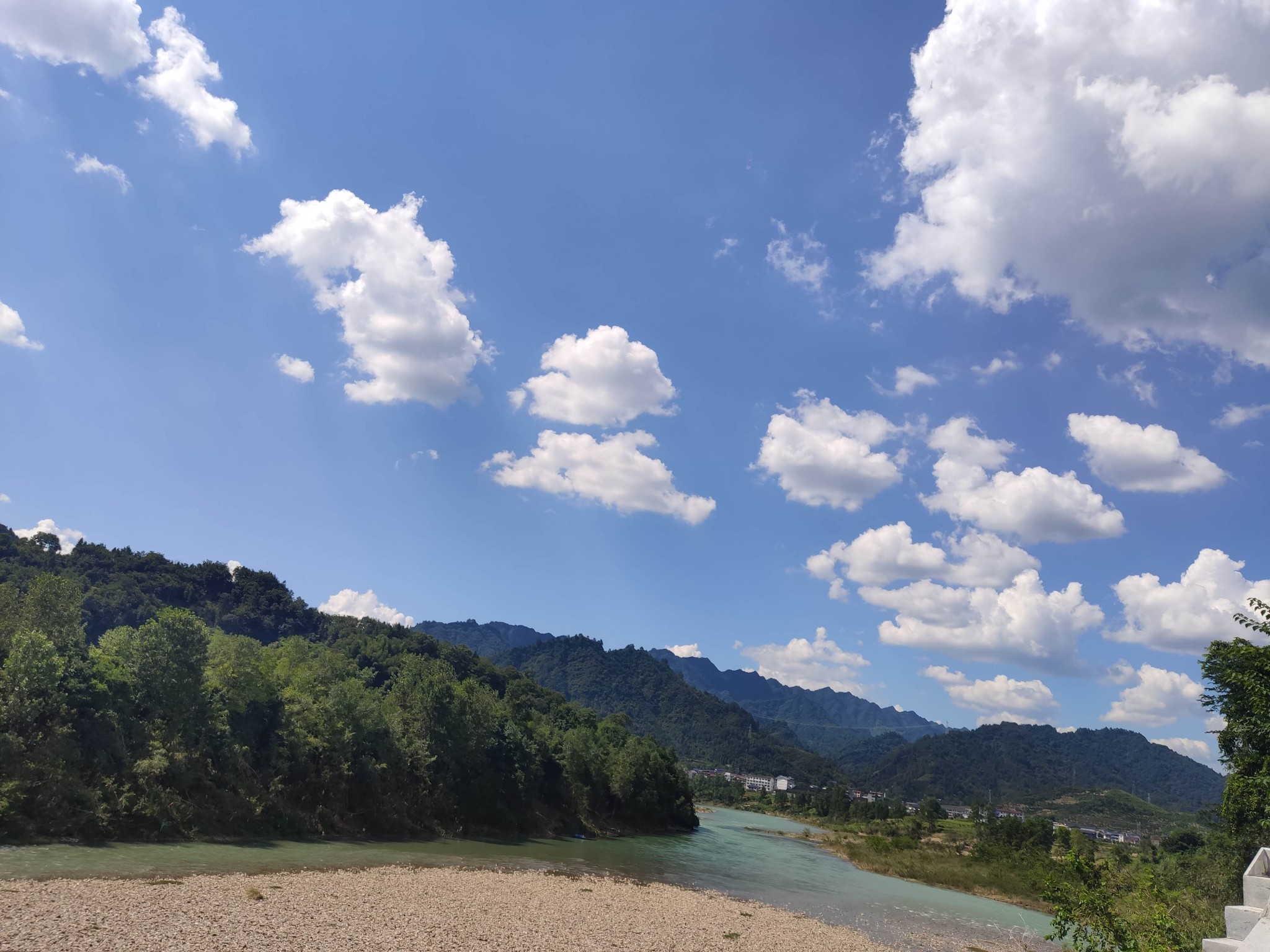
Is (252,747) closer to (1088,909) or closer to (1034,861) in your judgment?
(1088,909)

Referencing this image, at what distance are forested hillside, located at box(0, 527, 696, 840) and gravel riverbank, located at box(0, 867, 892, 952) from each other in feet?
41.6

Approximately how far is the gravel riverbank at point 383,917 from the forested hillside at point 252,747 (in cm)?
1267

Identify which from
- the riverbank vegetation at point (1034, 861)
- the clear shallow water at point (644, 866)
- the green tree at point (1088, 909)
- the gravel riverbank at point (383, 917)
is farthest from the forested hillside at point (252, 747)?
the green tree at point (1088, 909)

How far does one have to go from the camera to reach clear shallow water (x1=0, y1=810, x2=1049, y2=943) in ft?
107

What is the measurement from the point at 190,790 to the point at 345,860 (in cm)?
1126

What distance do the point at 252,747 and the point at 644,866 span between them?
99.0 ft

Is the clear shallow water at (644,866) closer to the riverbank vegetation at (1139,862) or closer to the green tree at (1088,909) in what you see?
the riverbank vegetation at (1139,862)

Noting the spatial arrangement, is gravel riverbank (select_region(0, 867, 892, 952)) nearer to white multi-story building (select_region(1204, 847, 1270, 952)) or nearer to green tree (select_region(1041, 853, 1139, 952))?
green tree (select_region(1041, 853, 1139, 952))

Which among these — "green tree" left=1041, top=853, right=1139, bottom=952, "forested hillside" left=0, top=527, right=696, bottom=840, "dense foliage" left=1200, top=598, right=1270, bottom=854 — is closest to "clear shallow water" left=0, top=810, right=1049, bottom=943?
"forested hillside" left=0, top=527, right=696, bottom=840

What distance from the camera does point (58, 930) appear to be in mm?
20547

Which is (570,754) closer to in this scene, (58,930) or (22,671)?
(22,671)

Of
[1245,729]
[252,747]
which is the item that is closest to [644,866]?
[252,747]

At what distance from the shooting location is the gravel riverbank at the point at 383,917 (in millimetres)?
21469

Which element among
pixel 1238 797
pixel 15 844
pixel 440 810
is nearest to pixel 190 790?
pixel 15 844
